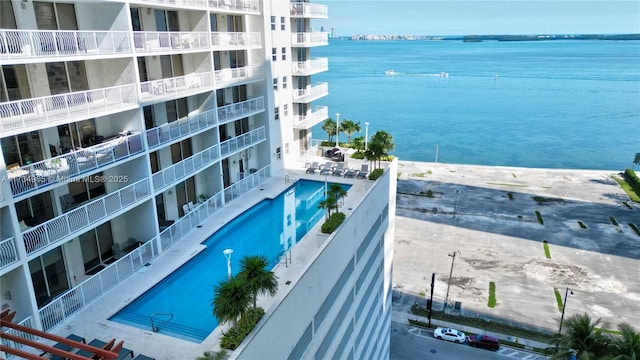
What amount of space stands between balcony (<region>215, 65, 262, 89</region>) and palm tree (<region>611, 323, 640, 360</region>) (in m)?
22.5

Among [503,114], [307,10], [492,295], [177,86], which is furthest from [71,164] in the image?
[503,114]

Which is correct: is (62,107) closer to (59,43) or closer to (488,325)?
(59,43)

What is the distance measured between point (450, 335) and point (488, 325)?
3.77 meters

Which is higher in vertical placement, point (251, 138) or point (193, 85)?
point (193, 85)

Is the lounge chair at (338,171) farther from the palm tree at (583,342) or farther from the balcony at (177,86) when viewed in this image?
the palm tree at (583,342)

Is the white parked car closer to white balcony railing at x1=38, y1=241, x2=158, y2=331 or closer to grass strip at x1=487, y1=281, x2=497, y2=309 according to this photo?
grass strip at x1=487, y1=281, x2=497, y2=309

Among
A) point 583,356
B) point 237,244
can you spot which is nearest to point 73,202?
point 237,244

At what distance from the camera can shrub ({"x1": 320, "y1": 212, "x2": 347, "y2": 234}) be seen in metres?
17.8

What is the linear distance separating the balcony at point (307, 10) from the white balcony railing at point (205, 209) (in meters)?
11.4

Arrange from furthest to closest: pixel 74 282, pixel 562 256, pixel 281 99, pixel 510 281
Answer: pixel 562 256 → pixel 510 281 → pixel 281 99 → pixel 74 282

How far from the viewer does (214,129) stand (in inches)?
891

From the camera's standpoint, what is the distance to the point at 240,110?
1004 inches

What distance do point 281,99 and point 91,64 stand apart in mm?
14718

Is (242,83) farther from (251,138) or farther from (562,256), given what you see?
(562,256)
